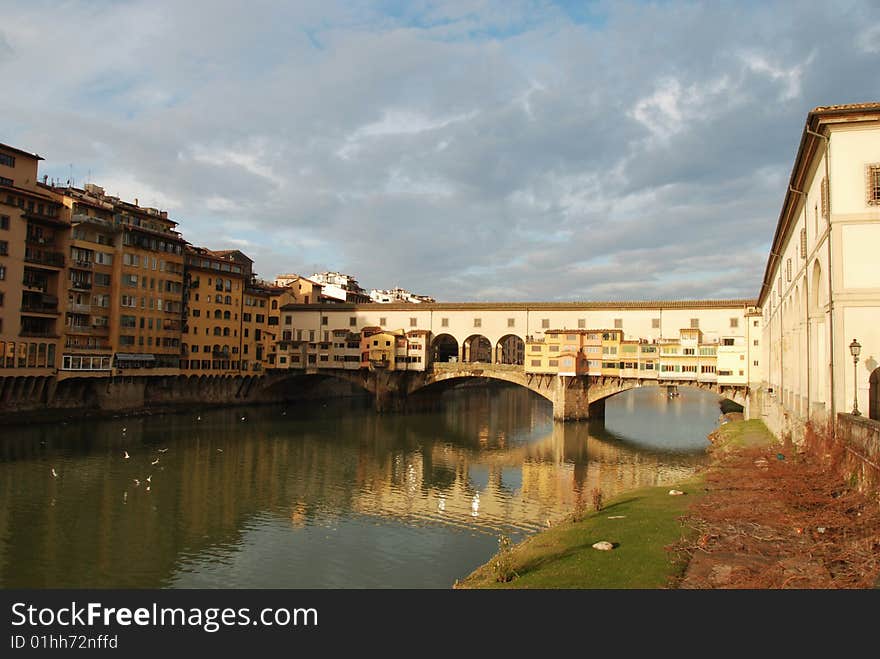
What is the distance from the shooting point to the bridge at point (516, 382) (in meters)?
67.3

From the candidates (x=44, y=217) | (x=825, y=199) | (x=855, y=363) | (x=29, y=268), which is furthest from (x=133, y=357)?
(x=855, y=363)

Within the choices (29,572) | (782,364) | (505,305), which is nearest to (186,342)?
(505,305)

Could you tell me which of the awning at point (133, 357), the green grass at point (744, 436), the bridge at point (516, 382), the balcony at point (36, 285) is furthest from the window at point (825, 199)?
the awning at point (133, 357)

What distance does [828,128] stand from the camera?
894 inches

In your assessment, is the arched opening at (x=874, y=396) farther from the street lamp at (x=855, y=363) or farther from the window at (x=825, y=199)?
the window at (x=825, y=199)

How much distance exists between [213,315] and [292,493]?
165ft

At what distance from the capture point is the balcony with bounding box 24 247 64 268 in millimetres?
58219

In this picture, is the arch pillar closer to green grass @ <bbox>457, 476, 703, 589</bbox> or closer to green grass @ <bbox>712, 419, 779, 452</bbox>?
green grass @ <bbox>712, 419, 779, 452</bbox>

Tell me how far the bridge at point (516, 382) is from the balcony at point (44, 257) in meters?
32.0

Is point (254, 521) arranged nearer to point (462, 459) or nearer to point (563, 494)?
point (563, 494)

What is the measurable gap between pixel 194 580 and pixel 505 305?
6233 cm

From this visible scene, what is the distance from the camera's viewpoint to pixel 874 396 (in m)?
23.3

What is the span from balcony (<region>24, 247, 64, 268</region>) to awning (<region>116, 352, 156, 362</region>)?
10.7 m

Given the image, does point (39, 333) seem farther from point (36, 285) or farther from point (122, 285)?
point (122, 285)
